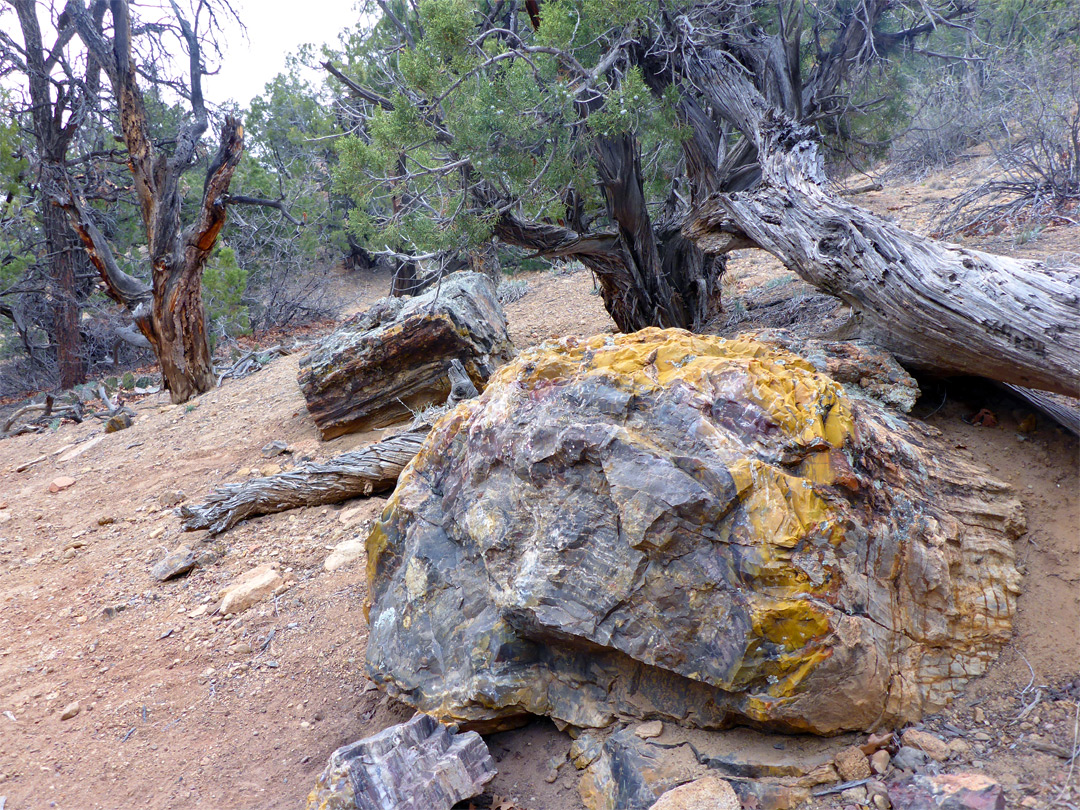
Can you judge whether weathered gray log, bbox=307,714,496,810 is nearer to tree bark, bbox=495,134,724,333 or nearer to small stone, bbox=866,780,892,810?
small stone, bbox=866,780,892,810

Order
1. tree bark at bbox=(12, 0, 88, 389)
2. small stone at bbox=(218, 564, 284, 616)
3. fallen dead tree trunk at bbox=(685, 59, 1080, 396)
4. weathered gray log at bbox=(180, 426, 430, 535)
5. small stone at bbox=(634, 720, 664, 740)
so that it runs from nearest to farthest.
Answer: small stone at bbox=(634, 720, 664, 740) → fallen dead tree trunk at bbox=(685, 59, 1080, 396) → small stone at bbox=(218, 564, 284, 616) → weathered gray log at bbox=(180, 426, 430, 535) → tree bark at bbox=(12, 0, 88, 389)

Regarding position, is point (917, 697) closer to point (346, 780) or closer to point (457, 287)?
point (346, 780)

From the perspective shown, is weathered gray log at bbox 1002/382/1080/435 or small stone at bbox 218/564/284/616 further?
small stone at bbox 218/564/284/616

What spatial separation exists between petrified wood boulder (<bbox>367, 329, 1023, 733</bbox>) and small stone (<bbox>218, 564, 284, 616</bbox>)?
4.01 ft

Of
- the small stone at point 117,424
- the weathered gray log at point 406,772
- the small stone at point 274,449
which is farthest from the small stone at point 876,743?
the small stone at point 117,424

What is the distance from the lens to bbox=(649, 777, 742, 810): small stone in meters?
1.94

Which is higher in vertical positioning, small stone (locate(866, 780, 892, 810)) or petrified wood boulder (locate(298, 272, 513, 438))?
petrified wood boulder (locate(298, 272, 513, 438))

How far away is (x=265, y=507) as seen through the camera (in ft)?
15.2

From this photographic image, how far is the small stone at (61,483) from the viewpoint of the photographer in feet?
20.2

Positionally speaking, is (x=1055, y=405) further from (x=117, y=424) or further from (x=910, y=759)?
(x=117, y=424)

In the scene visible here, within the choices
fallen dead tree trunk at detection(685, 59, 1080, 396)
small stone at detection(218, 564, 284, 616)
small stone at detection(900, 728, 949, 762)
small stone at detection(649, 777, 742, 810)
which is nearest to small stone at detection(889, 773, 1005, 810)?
small stone at detection(900, 728, 949, 762)

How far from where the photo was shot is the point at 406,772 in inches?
86.7

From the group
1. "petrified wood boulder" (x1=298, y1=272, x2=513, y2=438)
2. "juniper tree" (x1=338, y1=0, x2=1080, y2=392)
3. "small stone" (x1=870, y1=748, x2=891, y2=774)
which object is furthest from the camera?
"petrified wood boulder" (x1=298, y1=272, x2=513, y2=438)

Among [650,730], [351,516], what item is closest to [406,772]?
[650,730]
